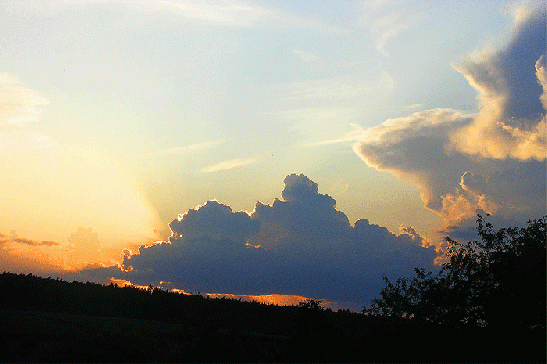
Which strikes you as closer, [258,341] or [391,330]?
[391,330]

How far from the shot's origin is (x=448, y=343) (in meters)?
33.9

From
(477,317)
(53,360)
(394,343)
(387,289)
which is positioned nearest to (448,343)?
(394,343)

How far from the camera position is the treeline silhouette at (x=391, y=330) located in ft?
91.1

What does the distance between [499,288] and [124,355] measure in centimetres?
2847

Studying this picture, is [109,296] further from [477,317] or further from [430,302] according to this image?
[477,317]

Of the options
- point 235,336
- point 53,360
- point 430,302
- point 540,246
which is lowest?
point 53,360

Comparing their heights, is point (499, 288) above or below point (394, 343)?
above

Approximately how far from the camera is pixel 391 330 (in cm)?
3406

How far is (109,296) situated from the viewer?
8119 centimetres

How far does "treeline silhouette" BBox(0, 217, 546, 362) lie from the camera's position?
91.1 ft

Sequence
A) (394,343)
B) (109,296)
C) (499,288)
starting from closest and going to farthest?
(394,343) < (499,288) < (109,296)

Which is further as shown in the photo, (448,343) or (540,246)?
(540,246)

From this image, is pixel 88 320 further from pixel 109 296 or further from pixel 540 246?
pixel 540 246

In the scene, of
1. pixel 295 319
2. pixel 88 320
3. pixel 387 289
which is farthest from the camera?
pixel 387 289
